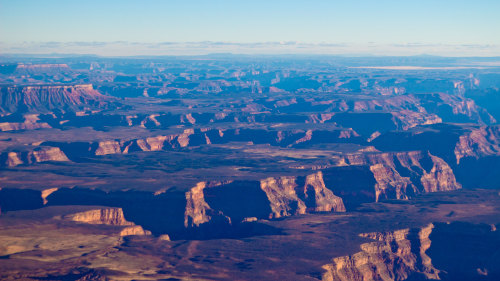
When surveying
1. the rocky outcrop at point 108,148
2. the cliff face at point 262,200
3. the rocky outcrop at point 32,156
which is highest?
the cliff face at point 262,200

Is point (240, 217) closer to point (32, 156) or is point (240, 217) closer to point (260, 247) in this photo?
point (260, 247)

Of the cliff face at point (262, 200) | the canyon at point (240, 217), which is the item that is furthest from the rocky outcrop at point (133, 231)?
the cliff face at point (262, 200)

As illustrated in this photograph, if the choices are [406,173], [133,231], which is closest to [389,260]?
[133,231]

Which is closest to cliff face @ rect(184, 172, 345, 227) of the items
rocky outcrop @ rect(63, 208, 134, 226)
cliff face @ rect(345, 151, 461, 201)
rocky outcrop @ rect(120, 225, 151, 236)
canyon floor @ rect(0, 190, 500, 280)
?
canyon floor @ rect(0, 190, 500, 280)

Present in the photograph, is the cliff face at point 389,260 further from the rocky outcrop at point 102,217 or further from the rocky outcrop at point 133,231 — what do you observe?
the rocky outcrop at point 102,217

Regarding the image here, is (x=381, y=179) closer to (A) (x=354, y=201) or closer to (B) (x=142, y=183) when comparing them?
(A) (x=354, y=201)

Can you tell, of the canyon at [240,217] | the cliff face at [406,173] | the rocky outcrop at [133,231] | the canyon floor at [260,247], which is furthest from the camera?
the cliff face at [406,173]
